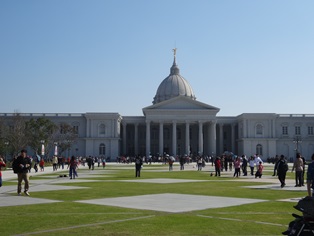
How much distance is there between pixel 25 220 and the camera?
40.0ft

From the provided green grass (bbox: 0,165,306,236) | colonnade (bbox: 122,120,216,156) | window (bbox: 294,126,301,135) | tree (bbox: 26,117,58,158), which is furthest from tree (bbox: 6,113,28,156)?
window (bbox: 294,126,301,135)

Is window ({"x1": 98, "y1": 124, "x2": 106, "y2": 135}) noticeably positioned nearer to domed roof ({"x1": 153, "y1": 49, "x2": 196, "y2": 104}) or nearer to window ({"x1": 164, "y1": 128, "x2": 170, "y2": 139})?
window ({"x1": 164, "y1": 128, "x2": 170, "y2": 139})

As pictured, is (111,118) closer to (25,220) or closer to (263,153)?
(263,153)

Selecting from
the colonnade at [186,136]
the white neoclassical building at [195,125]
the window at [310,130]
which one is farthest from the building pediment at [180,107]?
Result: the window at [310,130]

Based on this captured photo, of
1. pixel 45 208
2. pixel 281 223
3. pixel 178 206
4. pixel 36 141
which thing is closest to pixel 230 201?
pixel 178 206

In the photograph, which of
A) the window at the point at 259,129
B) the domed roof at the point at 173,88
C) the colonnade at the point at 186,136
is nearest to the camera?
the colonnade at the point at 186,136

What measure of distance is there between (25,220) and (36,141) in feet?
232

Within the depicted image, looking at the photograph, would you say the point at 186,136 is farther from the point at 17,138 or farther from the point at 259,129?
the point at 17,138

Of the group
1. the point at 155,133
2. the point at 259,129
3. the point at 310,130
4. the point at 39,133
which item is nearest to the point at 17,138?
the point at 39,133

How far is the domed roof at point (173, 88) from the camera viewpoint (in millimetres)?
127688

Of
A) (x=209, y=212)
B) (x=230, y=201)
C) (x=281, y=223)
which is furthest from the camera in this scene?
(x=230, y=201)

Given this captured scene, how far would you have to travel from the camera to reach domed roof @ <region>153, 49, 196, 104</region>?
5027 inches

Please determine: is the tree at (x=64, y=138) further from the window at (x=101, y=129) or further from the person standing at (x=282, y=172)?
the person standing at (x=282, y=172)

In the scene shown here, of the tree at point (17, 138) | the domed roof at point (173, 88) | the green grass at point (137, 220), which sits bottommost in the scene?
the green grass at point (137, 220)
